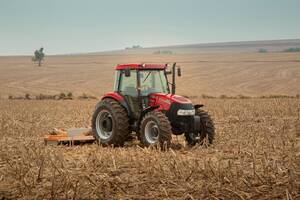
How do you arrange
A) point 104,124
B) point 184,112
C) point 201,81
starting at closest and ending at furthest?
point 184,112 < point 104,124 < point 201,81

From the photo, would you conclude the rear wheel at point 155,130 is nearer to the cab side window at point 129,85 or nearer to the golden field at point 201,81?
the cab side window at point 129,85

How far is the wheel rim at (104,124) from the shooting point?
33.9 ft

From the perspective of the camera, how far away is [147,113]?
9.42m

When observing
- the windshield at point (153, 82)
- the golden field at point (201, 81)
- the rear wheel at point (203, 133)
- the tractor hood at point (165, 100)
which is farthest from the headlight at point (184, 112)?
the golden field at point (201, 81)

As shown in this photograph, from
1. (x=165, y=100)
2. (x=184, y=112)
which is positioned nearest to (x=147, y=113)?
(x=165, y=100)

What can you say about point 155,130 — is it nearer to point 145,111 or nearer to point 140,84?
point 145,111

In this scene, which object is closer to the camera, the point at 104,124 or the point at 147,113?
the point at 147,113

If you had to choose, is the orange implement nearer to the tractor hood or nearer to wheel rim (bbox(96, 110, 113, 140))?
wheel rim (bbox(96, 110, 113, 140))

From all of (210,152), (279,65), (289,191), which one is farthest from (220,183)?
(279,65)

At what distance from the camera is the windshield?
10.1 m

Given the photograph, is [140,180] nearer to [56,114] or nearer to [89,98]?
[56,114]

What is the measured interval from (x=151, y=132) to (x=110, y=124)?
52.7 inches

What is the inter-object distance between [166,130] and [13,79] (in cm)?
4520

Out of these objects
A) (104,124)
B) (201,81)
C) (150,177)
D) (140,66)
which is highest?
(140,66)
